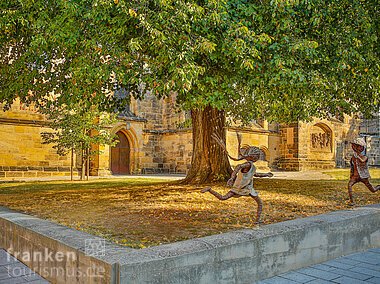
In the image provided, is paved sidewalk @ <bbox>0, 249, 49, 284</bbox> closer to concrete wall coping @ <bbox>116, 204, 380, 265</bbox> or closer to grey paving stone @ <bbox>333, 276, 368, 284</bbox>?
concrete wall coping @ <bbox>116, 204, 380, 265</bbox>

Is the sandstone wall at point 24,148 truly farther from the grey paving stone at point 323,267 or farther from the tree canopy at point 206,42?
the grey paving stone at point 323,267

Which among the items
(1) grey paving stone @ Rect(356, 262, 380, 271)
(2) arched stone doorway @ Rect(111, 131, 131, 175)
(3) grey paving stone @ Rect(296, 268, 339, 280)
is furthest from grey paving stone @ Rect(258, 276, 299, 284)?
(2) arched stone doorway @ Rect(111, 131, 131, 175)

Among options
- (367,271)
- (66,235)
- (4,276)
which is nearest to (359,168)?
(367,271)

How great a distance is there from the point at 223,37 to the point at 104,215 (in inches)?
143

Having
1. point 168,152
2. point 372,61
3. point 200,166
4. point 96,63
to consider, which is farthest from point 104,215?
point 168,152

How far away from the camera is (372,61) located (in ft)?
25.8

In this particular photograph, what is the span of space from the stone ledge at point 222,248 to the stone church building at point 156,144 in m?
14.7

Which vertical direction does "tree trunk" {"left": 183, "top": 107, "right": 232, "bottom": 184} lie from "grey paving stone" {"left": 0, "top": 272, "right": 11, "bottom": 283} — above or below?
above

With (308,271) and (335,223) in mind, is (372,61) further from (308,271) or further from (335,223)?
(308,271)

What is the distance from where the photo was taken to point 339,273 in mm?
4238

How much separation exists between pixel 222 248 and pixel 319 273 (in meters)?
1.36

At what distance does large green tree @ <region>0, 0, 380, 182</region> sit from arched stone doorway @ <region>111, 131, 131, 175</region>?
16.1 meters

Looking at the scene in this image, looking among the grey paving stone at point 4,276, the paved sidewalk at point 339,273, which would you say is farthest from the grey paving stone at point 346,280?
the grey paving stone at point 4,276

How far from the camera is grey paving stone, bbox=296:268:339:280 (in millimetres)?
4090
